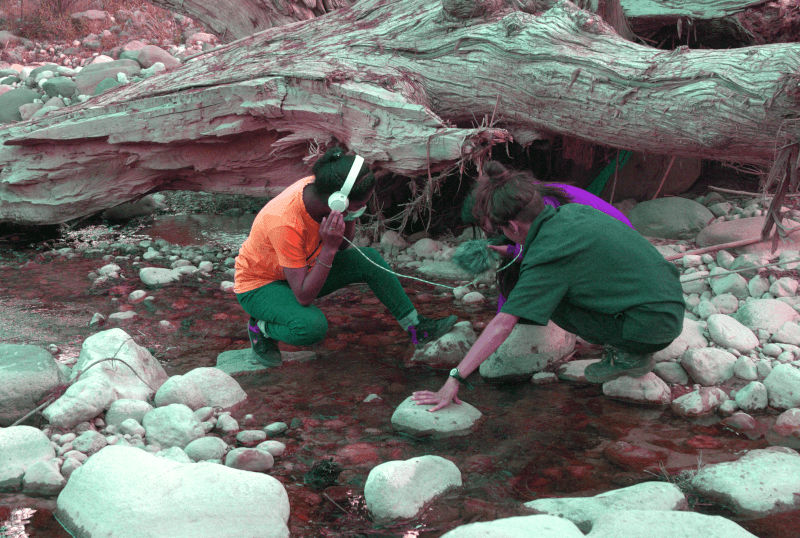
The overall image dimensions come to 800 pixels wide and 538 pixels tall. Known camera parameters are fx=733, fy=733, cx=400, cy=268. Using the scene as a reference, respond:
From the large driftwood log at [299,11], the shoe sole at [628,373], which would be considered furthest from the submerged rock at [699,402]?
the large driftwood log at [299,11]

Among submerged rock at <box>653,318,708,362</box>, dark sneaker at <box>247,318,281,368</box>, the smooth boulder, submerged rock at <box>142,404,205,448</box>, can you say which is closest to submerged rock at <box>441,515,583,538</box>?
the smooth boulder

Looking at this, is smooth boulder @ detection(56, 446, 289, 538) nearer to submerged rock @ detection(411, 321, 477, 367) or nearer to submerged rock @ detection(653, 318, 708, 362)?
submerged rock @ detection(411, 321, 477, 367)

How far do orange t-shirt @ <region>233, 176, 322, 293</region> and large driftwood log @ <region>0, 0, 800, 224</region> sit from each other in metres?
1.31

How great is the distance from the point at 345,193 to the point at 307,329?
855mm

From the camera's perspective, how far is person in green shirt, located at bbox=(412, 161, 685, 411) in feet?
10.6

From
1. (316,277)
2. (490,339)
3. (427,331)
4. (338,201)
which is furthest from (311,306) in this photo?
(490,339)

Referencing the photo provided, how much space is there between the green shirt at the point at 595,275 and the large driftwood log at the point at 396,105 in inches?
60.2

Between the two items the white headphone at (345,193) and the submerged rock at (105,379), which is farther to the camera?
the white headphone at (345,193)

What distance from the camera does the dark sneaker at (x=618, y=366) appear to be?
3.67 meters

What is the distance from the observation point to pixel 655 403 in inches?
144

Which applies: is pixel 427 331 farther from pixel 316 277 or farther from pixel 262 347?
pixel 262 347

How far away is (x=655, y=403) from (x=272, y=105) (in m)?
3.59

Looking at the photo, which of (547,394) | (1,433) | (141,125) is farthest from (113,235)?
(547,394)

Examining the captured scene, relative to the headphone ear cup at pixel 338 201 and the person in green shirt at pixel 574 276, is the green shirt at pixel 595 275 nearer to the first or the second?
the person in green shirt at pixel 574 276
